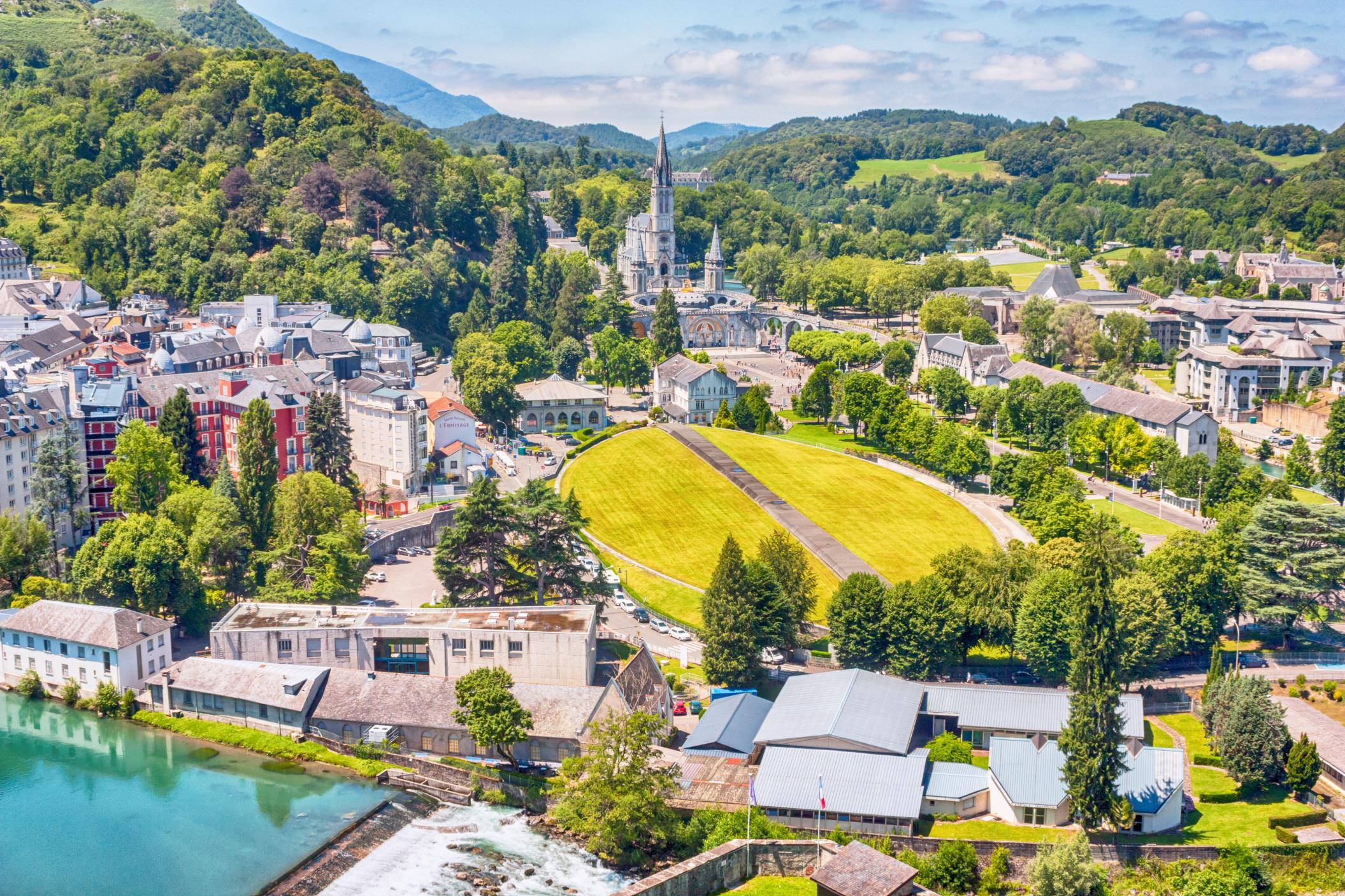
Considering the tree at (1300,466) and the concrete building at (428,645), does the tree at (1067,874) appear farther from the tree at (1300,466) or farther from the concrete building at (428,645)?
the tree at (1300,466)

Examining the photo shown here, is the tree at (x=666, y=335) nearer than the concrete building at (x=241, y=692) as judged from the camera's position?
No

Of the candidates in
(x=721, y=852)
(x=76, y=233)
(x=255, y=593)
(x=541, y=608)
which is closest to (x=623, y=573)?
(x=541, y=608)

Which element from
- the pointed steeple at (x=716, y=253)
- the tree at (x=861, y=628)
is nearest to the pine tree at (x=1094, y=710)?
the tree at (x=861, y=628)

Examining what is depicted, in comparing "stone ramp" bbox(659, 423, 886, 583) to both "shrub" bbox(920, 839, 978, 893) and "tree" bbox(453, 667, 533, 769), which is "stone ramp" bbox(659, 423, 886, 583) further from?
"shrub" bbox(920, 839, 978, 893)

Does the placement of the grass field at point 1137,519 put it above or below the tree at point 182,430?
below

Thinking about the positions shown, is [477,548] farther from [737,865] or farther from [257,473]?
[737,865]

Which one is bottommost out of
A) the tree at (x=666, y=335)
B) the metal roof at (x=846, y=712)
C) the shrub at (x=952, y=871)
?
the shrub at (x=952, y=871)

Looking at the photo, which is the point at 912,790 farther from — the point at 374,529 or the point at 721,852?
the point at 374,529
